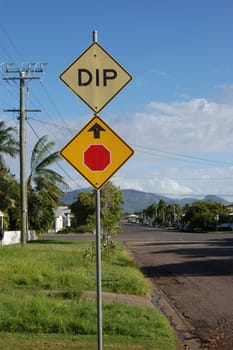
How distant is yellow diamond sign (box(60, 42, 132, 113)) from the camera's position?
6.65m

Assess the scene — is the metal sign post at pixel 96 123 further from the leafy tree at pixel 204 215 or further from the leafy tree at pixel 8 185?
the leafy tree at pixel 204 215

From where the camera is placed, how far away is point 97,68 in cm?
667

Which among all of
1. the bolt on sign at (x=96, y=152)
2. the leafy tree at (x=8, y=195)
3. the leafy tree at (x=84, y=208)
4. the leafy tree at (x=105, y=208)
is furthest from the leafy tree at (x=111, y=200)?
the bolt on sign at (x=96, y=152)

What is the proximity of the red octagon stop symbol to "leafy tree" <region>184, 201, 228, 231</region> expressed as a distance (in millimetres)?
82617

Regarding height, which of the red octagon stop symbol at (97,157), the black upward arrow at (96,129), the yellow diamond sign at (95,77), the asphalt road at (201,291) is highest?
the yellow diamond sign at (95,77)

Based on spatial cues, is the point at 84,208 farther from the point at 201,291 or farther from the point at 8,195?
the point at 201,291

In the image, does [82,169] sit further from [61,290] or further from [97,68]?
[61,290]

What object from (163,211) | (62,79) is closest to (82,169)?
(62,79)

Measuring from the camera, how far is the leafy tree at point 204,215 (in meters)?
88.9

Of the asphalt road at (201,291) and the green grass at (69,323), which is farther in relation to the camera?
the asphalt road at (201,291)

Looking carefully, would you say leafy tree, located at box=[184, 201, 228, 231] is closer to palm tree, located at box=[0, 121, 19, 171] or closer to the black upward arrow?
palm tree, located at box=[0, 121, 19, 171]

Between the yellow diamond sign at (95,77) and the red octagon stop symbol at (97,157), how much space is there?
49 centimetres

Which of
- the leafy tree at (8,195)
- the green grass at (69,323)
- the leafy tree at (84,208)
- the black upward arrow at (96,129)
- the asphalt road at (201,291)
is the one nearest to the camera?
the black upward arrow at (96,129)

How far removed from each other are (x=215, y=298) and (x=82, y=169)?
8463mm
